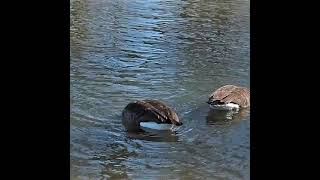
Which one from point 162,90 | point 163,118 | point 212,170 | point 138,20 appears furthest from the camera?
point 138,20

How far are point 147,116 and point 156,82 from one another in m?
2.31

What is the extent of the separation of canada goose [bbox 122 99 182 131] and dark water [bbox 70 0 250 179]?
0.53ft

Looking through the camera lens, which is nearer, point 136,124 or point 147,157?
point 147,157

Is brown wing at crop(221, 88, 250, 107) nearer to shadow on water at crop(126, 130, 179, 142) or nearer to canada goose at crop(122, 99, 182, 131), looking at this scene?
canada goose at crop(122, 99, 182, 131)

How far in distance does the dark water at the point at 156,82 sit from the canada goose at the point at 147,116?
0.53 feet

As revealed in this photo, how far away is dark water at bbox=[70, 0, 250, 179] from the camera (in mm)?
6105

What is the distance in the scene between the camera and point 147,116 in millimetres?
7277

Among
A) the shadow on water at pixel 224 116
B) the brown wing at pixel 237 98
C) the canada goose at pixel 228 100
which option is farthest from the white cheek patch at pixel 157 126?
the brown wing at pixel 237 98

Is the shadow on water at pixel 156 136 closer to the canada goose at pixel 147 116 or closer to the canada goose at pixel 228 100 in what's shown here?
the canada goose at pixel 147 116

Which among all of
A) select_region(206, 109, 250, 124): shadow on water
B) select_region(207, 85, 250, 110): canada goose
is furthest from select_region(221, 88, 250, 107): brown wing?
select_region(206, 109, 250, 124): shadow on water
